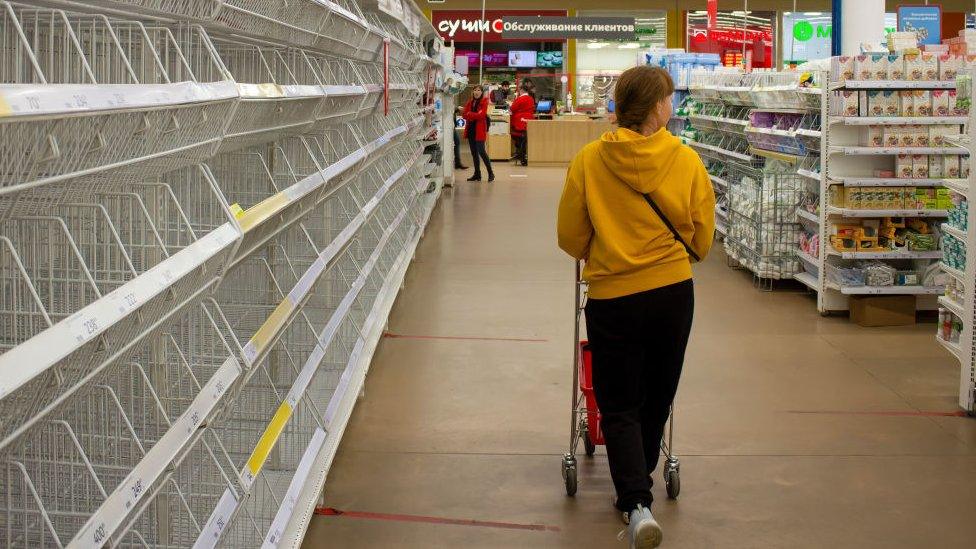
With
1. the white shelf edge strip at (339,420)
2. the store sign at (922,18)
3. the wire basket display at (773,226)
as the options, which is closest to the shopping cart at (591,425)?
the white shelf edge strip at (339,420)

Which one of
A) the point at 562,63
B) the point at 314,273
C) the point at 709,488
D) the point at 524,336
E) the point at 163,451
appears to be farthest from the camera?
the point at 562,63

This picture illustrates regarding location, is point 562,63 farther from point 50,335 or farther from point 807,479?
point 50,335

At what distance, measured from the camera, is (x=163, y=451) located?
200 centimetres

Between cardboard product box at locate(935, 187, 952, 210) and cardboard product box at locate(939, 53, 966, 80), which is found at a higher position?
cardboard product box at locate(939, 53, 966, 80)

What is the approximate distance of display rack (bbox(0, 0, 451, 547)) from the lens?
1561mm

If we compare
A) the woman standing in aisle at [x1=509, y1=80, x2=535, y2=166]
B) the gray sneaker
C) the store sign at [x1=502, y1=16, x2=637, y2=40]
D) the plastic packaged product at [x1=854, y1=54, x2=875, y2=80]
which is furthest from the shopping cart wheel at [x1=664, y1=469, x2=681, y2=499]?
the store sign at [x1=502, y1=16, x2=637, y2=40]

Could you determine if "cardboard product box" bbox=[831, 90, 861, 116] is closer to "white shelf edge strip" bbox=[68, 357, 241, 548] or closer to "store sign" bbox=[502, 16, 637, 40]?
"white shelf edge strip" bbox=[68, 357, 241, 548]

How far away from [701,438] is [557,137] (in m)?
17.3

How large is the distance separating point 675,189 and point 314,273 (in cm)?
117

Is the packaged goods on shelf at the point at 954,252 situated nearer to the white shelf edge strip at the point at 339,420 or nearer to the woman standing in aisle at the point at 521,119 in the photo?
the white shelf edge strip at the point at 339,420

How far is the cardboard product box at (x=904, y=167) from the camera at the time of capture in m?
7.29

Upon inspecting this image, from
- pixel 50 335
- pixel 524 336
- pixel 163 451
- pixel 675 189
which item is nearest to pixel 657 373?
pixel 675 189

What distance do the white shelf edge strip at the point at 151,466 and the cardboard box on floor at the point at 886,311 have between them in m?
5.60

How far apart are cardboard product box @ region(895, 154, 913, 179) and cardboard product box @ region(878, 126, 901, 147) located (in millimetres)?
98
